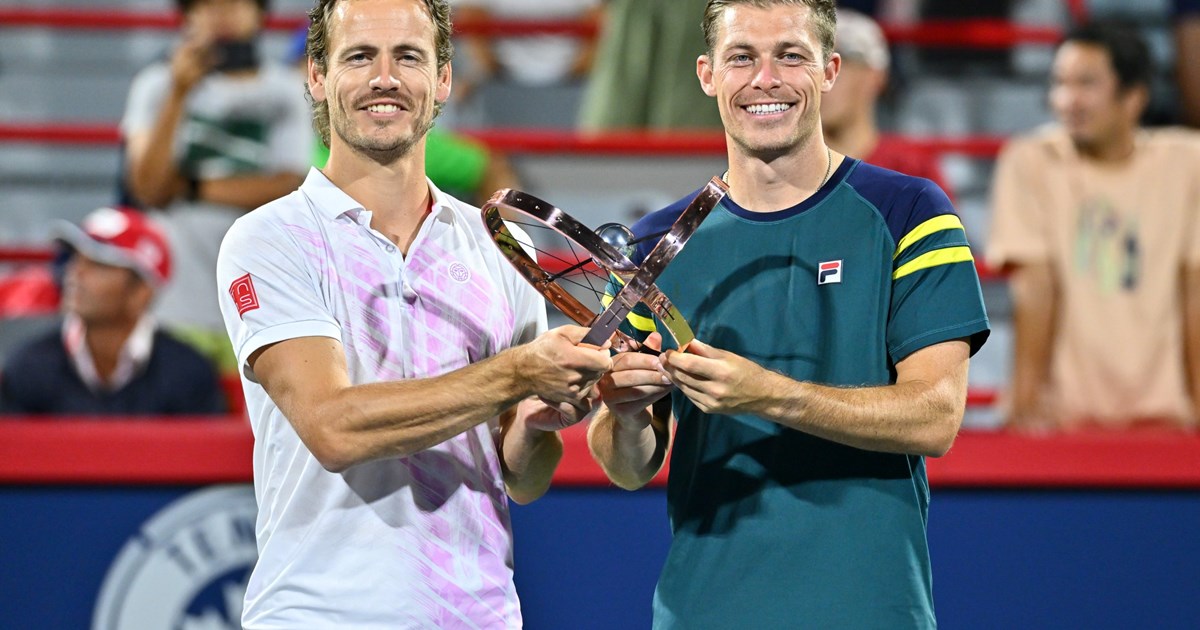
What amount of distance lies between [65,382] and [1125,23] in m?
5.08

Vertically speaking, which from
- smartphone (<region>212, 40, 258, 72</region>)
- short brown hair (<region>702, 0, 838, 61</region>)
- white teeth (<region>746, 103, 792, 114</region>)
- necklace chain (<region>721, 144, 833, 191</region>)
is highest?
short brown hair (<region>702, 0, 838, 61</region>)

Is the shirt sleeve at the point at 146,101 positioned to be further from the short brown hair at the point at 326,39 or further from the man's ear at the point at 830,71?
the man's ear at the point at 830,71

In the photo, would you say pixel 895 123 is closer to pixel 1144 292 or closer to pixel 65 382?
pixel 1144 292

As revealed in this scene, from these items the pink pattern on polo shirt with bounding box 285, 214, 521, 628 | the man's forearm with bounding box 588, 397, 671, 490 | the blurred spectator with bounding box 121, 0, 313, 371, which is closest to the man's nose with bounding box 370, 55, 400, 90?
the pink pattern on polo shirt with bounding box 285, 214, 521, 628

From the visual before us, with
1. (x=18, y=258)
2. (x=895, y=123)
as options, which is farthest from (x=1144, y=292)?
(x=18, y=258)

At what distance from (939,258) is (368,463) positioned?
1.00 m

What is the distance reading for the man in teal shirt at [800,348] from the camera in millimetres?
2365

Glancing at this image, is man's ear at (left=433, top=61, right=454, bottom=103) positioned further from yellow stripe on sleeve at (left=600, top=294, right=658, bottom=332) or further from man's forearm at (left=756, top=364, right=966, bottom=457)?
man's forearm at (left=756, top=364, right=966, bottom=457)

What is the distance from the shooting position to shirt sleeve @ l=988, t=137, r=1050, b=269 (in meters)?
4.86

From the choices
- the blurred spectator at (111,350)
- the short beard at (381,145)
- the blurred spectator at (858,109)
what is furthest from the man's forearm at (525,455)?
the blurred spectator at (858,109)

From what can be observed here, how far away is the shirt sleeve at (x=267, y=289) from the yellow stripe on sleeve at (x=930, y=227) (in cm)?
95

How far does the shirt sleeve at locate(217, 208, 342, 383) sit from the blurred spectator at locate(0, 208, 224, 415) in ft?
7.43

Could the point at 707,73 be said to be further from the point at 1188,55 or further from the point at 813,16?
the point at 1188,55

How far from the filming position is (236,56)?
5500 mm
